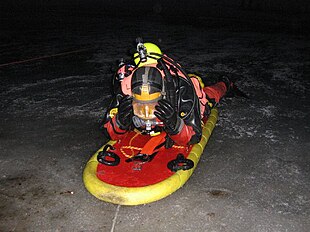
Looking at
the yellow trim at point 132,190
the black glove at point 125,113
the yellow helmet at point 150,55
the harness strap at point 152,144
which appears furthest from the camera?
the harness strap at point 152,144

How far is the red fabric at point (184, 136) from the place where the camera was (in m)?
4.04

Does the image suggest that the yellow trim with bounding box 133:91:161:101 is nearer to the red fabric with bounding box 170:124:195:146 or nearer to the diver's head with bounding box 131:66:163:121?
the diver's head with bounding box 131:66:163:121

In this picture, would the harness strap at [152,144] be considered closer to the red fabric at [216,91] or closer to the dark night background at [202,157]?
the dark night background at [202,157]

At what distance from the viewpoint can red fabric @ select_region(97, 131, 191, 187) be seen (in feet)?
12.3

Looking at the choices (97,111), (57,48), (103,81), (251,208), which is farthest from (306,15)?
(251,208)

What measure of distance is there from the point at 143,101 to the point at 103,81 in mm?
4892

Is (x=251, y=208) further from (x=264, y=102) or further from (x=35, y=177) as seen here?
(x=264, y=102)

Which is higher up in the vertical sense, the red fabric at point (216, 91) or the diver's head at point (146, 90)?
the diver's head at point (146, 90)

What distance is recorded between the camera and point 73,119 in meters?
6.10

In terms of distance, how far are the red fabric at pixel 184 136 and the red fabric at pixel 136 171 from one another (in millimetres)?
213

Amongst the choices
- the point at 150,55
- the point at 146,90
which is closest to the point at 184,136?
the point at 146,90

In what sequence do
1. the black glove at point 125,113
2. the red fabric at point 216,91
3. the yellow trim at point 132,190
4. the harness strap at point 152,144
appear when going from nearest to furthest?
the yellow trim at point 132,190
the black glove at point 125,113
the harness strap at point 152,144
the red fabric at point 216,91

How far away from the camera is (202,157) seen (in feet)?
15.4

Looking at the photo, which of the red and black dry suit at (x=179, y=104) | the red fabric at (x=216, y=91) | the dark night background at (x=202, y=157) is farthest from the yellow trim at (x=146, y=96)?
the red fabric at (x=216, y=91)
